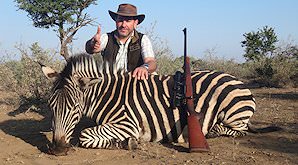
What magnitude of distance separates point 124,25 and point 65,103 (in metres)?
1.57

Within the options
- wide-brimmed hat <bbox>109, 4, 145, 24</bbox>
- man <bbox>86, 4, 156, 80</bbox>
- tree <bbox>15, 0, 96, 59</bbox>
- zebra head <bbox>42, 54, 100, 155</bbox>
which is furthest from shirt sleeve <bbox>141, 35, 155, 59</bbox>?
tree <bbox>15, 0, 96, 59</bbox>

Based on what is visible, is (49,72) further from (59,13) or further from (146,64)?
(59,13)

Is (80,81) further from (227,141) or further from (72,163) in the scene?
(227,141)

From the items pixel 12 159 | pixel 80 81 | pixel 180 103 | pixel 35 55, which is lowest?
pixel 12 159

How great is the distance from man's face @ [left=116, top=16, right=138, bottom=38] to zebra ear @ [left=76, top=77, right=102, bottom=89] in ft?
3.84

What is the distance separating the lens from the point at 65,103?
4.04 m

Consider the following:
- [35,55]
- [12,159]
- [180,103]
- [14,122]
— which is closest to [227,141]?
[180,103]

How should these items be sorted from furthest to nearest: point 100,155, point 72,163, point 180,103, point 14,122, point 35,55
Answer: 1. point 35,55
2. point 14,122
3. point 180,103
4. point 100,155
5. point 72,163

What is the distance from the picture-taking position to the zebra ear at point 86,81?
4.16 m

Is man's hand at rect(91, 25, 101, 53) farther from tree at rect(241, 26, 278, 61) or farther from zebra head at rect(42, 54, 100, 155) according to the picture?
tree at rect(241, 26, 278, 61)

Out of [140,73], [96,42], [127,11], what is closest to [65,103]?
[140,73]

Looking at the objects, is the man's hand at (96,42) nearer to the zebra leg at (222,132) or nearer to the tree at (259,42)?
the zebra leg at (222,132)

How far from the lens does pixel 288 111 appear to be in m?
6.76

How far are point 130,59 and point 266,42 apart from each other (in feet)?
74.2
